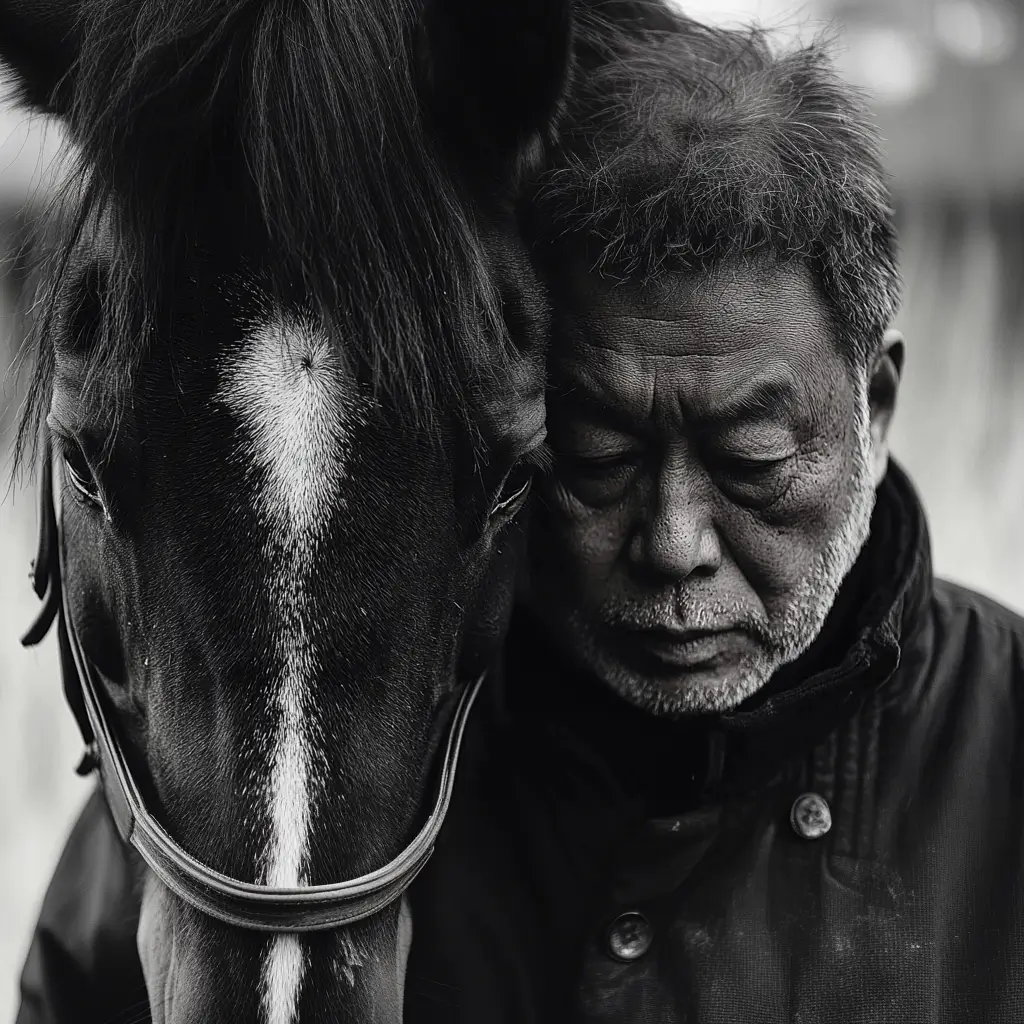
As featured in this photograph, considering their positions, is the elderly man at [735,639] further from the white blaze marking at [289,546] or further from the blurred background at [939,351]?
the blurred background at [939,351]

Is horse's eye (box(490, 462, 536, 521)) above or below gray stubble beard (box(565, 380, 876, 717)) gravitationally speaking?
above

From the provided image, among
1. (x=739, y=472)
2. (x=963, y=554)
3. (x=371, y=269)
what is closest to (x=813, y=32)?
(x=739, y=472)

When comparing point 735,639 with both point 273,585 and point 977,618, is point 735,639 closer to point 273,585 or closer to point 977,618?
point 977,618

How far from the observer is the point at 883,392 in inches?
71.2

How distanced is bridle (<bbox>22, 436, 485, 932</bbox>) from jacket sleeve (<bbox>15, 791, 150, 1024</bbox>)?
0.39 metres

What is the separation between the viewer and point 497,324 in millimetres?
1312

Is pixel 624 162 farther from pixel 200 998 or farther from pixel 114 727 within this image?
pixel 200 998

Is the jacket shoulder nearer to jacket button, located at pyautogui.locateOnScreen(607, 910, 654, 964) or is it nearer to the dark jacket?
the dark jacket

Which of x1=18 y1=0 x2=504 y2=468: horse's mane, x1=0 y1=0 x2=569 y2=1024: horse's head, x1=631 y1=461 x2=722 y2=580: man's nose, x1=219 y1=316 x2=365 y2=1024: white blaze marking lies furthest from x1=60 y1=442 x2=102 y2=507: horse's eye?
x1=631 y1=461 x2=722 y2=580: man's nose

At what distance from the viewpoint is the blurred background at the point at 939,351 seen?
4371 millimetres

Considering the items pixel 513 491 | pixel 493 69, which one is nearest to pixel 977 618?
pixel 513 491

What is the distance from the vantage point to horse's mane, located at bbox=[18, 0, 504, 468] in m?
1.18

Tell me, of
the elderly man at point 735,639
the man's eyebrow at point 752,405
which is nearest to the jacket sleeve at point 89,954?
the elderly man at point 735,639

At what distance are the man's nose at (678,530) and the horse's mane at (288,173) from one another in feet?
1.27
